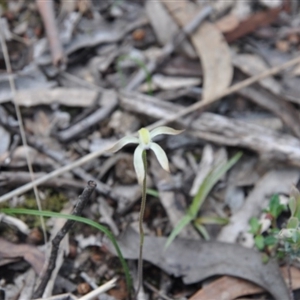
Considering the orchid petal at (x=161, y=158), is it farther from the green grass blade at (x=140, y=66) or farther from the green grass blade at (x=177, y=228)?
the green grass blade at (x=140, y=66)

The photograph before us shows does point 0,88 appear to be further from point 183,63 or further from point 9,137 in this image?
point 183,63

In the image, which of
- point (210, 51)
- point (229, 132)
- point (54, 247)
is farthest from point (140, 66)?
point (54, 247)

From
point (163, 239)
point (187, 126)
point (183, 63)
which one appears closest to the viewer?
point (163, 239)

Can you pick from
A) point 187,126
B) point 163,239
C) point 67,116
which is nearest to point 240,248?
point 163,239

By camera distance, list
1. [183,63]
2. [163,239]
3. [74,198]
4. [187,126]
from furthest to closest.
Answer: [183,63], [187,126], [74,198], [163,239]

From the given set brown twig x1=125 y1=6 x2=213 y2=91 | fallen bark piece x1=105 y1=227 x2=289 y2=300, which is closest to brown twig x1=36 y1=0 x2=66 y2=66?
brown twig x1=125 y1=6 x2=213 y2=91

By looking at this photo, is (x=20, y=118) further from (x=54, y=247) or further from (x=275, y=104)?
(x=275, y=104)
